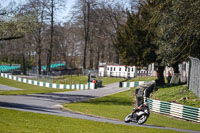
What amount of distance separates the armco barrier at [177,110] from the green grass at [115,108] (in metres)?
0.59

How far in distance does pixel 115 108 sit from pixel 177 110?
5334 millimetres

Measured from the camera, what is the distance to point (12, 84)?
48.1m

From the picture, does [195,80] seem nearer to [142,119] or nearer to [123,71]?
[142,119]

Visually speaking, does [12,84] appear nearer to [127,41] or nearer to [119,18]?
[127,41]

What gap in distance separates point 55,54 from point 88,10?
16.4 meters

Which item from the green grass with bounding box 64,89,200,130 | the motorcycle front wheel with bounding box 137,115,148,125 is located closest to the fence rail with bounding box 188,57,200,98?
the green grass with bounding box 64,89,200,130

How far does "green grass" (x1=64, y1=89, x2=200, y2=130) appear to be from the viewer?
19.8m

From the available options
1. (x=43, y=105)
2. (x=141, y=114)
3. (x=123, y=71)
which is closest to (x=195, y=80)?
(x=141, y=114)

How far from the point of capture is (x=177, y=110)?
21.4m

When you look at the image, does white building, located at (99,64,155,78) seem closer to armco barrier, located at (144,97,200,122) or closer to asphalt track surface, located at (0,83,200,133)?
asphalt track surface, located at (0,83,200,133)

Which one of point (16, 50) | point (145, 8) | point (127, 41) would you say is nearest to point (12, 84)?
point (16, 50)

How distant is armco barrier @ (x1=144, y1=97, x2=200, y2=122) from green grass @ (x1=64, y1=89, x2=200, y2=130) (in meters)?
0.59

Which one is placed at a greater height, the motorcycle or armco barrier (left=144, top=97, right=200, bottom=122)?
the motorcycle

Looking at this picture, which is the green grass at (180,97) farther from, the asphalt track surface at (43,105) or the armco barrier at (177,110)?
the asphalt track surface at (43,105)
